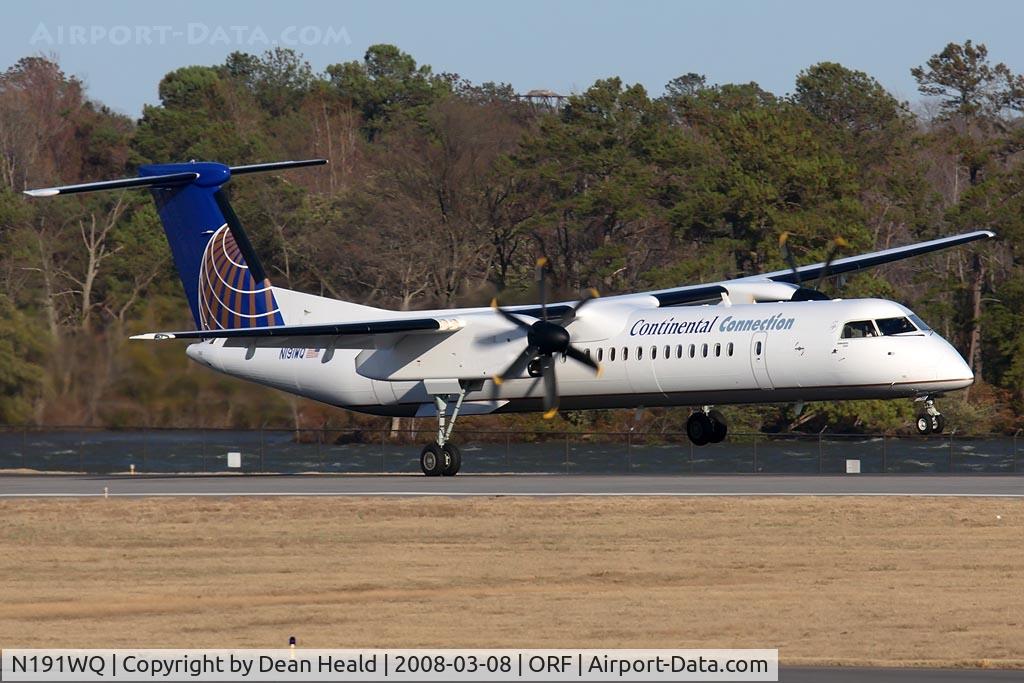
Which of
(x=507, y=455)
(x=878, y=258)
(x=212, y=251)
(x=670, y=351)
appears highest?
(x=212, y=251)

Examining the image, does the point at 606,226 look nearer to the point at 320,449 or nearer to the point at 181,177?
the point at 320,449

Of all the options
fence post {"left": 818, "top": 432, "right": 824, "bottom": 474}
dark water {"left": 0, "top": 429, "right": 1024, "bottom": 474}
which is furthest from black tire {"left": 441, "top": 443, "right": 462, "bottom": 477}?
fence post {"left": 818, "top": 432, "right": 824, "bottom": 474}

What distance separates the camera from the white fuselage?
33094mm

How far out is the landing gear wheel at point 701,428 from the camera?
36781mm

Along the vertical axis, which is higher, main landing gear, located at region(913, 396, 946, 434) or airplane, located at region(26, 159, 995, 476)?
airplane, located at region(26, 159, 995, 476)

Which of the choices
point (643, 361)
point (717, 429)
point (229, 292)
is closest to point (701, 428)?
point (717, 429)

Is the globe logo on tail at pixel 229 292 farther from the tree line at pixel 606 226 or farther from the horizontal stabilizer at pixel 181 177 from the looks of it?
the tree line at pixel 606 226

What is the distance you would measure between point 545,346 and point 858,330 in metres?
6.71

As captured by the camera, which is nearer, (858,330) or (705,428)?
(858,330)

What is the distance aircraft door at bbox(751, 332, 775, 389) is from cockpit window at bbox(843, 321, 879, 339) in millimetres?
1720

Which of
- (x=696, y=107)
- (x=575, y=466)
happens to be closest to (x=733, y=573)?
(x=575, y=466)

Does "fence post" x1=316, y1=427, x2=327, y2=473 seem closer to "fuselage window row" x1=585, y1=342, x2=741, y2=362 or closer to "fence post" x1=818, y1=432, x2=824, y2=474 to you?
"fence post" x1=818, y1=432, x2=824, y2=474

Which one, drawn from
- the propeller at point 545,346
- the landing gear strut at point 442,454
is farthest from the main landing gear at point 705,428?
the landing gear strut at point 442,454

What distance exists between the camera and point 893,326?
109 feet
